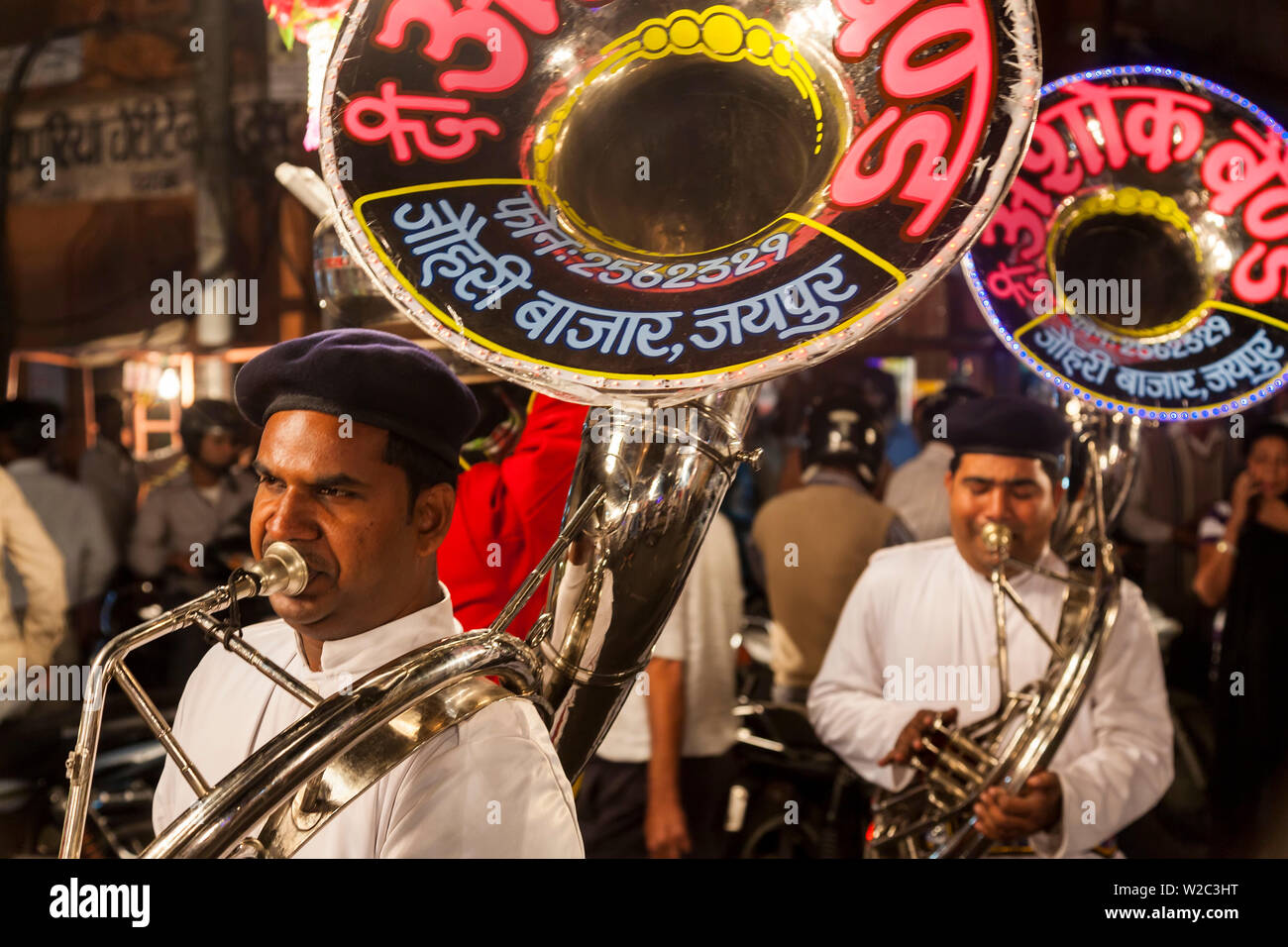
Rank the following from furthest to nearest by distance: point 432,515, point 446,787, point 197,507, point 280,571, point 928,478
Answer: point 197,507, point 928,478, point 432,515, point 280,571, point 446,787

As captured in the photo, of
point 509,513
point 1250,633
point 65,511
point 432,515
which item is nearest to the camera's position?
point 432,515

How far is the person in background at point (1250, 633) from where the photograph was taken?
258 centimetres

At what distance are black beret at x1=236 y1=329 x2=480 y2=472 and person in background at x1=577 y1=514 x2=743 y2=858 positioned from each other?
0.95m

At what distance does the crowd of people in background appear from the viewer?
217 centimetres

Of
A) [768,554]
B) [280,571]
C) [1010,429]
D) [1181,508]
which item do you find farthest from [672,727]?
[1181,508]

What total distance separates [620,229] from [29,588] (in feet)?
5.75

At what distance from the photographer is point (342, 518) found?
1314 mm

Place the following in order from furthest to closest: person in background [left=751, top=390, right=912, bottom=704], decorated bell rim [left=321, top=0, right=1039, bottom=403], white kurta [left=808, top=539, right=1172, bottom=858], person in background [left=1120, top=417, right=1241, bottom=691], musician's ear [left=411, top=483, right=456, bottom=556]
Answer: person in background [left=1120, top=417, right=1241, bottom=691] < person in background [left=751, top=390, right=912, bottom=704] < white kurta [left=808, top=539, right=1172, bottom=858] < musician's ear [left=411, top=483, right=456, bottom=556] < decorated bell rim [left=321, top=0, right=1039, bottom=403]

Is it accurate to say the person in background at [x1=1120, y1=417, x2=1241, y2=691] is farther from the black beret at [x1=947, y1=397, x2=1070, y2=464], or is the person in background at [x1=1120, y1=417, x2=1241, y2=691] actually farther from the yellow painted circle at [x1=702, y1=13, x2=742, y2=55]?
the yellow painted circle at [x1=702, y1=13, x2=742, y2=55]

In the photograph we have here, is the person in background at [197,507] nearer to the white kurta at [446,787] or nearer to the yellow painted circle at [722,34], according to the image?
the white kurta at [446,787]

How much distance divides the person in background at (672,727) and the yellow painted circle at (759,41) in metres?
1.08

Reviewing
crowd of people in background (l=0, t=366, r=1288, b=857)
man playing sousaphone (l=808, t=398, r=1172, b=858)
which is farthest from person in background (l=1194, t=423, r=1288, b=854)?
man playing sousaphone (l=808, t=398, r=1172, b=858)

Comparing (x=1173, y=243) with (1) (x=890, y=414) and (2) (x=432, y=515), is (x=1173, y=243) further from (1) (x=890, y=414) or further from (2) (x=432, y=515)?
(2) (x=432, y=515)

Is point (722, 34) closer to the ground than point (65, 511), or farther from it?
farther from it
